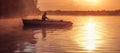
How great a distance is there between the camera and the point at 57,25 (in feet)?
143

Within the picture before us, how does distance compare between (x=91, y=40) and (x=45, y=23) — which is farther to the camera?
(x=45, y=23)

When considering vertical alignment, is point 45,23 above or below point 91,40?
above

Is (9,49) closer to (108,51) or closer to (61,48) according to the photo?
(61,48)

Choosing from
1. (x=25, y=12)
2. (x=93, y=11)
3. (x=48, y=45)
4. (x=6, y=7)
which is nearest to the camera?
(x=48, y=45)

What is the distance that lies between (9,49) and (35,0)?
57.1 m

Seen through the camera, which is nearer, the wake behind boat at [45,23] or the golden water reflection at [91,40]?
the golden water reflection at [91,40]

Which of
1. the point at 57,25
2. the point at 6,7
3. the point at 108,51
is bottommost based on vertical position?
the point at 108,51

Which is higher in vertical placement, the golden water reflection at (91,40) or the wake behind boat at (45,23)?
the wake behind boat at (45,23)

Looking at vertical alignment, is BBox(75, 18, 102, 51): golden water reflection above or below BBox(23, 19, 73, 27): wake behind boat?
below

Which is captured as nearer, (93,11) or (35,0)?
(35,0)

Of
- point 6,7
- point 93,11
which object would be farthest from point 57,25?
point 93,11

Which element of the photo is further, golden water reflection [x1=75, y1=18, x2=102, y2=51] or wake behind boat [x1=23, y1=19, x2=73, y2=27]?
wake behind boat [x1=23, y1=19, x2=73, y2=27]

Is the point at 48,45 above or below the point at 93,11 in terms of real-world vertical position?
below

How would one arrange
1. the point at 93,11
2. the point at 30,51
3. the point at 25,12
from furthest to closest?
the point at 93,11
the point at 25,12
the point at 30,51
